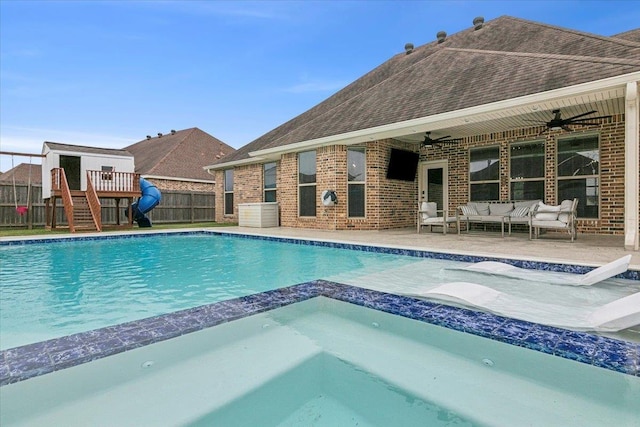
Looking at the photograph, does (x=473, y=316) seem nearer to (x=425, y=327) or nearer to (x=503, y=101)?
(x=425, y=327)

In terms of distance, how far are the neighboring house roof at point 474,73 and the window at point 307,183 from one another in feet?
2.40

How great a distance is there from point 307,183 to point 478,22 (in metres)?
9.65

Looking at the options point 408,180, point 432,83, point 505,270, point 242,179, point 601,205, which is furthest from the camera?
point 242,179

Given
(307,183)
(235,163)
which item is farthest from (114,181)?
(307,183)

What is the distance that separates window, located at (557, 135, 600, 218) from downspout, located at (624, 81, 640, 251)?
117 inches

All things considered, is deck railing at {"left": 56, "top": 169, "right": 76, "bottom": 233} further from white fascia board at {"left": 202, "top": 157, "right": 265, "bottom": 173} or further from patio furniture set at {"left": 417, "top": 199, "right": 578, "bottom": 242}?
patio furniture set at {"left": 417, "top": 199, "right": 578, "bottom": 242}

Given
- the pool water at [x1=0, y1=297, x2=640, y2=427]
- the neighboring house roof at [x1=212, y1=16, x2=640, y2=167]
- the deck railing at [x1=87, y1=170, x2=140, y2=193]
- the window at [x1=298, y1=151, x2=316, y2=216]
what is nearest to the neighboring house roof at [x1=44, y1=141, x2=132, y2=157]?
the deck railing at [x1=87, y1=170, x2=140, y2=193]

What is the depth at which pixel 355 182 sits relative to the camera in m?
10.7

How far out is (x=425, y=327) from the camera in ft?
8.57

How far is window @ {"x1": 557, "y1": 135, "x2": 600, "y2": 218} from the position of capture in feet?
27.8

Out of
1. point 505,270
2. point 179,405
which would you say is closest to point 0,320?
point 179,405

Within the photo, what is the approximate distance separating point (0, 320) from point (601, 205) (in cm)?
1113

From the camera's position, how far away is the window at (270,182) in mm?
13727

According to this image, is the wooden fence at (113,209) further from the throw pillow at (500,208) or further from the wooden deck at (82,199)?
the throw pillow at (500,208)
